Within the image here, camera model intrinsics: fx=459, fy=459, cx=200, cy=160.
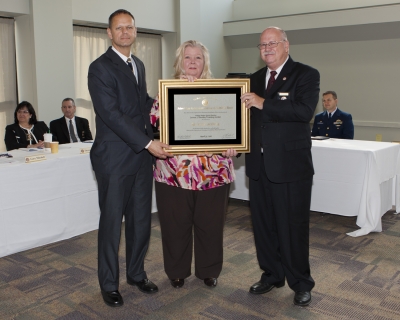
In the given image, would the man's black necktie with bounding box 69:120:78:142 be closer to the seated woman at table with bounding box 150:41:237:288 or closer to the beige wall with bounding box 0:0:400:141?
the beige wall with bounding box 0:0:400:141

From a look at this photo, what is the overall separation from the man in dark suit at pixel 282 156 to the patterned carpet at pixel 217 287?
28cm

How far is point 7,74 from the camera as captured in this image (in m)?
6.28

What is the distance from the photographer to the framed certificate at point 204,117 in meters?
2.68

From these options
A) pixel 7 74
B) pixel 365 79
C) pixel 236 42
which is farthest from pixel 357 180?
pixel 236 42

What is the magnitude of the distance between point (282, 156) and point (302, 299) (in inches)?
35.5

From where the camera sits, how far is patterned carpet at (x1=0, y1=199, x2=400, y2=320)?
8.96 ft

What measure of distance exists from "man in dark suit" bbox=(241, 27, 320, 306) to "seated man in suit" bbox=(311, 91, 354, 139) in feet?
10.8

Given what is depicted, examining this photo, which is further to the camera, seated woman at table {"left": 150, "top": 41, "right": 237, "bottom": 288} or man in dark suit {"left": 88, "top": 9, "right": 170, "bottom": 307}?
seated woman at table {"left": 150, "top": 41, "right": 237, "bottom": 288}

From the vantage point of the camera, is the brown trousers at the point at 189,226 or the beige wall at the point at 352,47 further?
the beige wall at the point at 352,47

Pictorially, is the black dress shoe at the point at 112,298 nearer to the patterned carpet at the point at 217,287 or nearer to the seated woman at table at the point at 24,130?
the patterned carpet at the point at 217,287

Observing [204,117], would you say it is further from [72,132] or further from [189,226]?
[72,132]

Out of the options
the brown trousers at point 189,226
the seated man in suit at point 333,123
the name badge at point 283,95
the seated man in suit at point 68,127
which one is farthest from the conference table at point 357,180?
the seated man in suit at point 68,127

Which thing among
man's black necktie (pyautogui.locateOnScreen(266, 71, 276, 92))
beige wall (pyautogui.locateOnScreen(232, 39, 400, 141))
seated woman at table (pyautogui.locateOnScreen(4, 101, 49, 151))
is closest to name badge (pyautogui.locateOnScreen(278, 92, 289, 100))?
man's black necktie (pyautogui.locateOnScreen(266, 71, 276, 92))

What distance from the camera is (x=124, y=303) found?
2.84m
